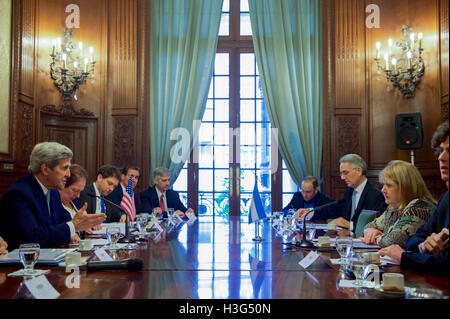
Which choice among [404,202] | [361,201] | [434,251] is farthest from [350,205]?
[434,251]

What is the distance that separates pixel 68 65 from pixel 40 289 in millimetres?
5465

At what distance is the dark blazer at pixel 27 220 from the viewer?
Result: 98.3 inches

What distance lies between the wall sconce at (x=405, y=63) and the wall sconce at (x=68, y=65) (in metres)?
4.15

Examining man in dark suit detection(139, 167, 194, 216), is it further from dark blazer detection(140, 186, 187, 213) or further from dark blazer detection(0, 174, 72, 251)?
dark blazer detection(0, 174, 72, 251)

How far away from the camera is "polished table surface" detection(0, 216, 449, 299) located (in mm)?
1524

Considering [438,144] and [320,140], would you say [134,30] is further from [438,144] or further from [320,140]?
[438,144]

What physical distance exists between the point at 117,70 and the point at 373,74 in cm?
379

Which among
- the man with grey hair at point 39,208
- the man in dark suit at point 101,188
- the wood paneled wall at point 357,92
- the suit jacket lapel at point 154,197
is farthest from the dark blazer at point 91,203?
the wood paneled wall at point 357,92

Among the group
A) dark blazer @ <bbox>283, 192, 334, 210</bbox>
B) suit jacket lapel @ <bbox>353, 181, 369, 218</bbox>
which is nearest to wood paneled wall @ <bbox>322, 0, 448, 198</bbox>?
dark blazer @ <bbox>283, 192, 334, 210</bbox>

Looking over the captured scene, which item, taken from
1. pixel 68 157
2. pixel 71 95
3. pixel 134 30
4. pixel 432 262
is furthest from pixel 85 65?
pixel 432 262

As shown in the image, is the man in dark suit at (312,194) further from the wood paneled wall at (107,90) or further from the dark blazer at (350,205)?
the wood paneled wall at (107,90)

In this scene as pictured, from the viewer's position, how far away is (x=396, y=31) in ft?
21.5

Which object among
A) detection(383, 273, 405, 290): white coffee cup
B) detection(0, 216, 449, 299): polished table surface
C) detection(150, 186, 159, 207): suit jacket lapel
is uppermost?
detection(150, 186, 159, 207): suit jacket lapel

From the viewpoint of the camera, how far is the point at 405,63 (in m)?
6.20
